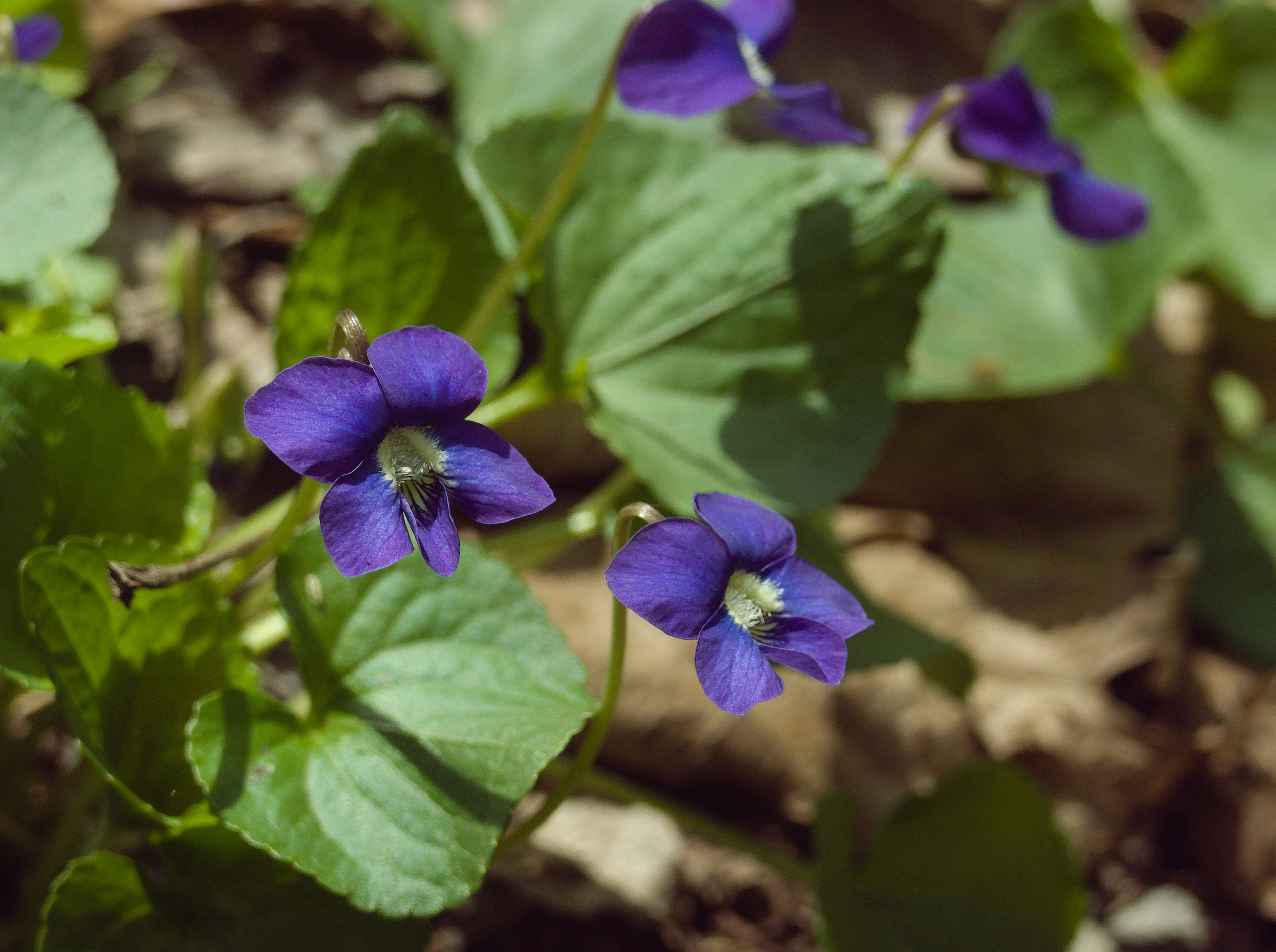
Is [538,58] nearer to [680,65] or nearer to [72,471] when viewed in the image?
[680,65]

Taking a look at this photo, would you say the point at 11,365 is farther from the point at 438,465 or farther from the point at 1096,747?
the point at 1096,747

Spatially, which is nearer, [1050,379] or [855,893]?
[855,893]

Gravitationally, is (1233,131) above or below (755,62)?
below

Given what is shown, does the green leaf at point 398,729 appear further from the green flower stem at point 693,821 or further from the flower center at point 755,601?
the green flower stem at point 693,821

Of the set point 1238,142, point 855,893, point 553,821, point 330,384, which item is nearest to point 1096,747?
point 855,893

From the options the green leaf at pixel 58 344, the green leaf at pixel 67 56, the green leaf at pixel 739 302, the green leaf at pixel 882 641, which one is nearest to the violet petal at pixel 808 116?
the green leaf at pixel 739 302

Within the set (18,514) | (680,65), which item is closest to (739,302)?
(680,65)
